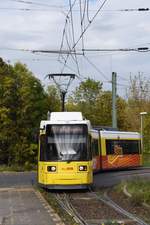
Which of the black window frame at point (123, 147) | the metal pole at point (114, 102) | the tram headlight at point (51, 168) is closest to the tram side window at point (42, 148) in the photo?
the tram headlight at point (51, 168)

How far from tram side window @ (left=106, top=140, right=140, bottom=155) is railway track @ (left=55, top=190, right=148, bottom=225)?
16.3 metres

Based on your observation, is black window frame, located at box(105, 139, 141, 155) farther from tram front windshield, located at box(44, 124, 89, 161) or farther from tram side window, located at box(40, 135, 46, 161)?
tram side window, located at box(40, 135, 46, 161)

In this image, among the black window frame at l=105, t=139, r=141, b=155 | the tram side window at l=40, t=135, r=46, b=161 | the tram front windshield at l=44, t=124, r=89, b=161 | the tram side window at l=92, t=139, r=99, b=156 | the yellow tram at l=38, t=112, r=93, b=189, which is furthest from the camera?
the black window frame at l=105, t=139, r=141, b=155

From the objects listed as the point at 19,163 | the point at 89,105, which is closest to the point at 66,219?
the point at 19,163

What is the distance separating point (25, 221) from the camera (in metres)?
14.4

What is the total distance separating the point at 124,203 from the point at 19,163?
32.6 metres

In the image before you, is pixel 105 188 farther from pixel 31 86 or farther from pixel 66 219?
pixel 31 86

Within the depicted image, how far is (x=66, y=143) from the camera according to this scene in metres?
23.9

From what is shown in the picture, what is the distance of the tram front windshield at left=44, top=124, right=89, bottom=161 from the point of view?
23.7 metres

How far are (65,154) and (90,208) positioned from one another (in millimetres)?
5734

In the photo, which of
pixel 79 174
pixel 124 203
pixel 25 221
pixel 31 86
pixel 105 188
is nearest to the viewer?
pixel 25 221

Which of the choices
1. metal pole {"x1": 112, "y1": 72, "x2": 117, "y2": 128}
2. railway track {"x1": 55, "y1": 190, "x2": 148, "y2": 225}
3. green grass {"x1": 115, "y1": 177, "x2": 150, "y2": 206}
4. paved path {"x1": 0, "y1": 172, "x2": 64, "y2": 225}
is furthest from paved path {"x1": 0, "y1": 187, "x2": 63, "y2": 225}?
metal pole {"x1": 112, "y1": 72, "x2": 117, "y2": 128}

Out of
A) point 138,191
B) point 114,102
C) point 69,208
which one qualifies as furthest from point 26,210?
point 114,102

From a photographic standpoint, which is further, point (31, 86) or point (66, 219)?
point (31, 86)
